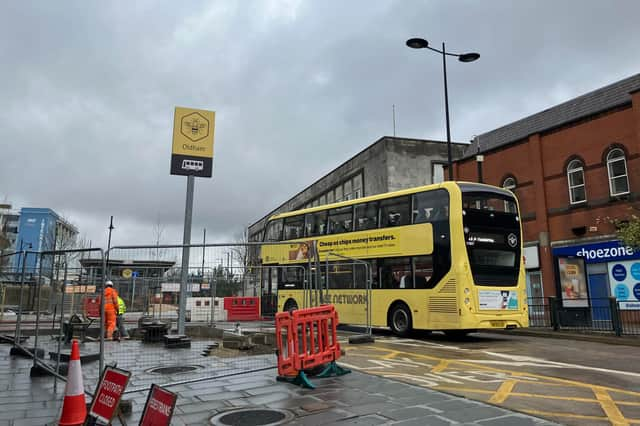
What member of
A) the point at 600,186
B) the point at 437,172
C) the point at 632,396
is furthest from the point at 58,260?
the point at 437,172

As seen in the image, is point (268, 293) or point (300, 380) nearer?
point (300, 380)

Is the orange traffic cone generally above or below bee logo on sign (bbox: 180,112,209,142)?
below

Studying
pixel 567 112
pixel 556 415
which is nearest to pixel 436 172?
pixel 567 112

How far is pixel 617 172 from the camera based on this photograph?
20.4 metres

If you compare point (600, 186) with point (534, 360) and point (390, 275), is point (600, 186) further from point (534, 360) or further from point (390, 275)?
point (534, 360)

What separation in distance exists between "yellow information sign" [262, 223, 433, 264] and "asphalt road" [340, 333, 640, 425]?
9.45ft

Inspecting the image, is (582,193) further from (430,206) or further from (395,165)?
(395,165)

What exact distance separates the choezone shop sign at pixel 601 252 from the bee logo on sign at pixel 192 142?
665 inches

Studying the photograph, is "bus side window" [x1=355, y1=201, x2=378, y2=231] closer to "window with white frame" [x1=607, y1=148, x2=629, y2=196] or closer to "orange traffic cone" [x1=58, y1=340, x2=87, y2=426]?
"window with white frame" [x1=607, y1=148, x2=629, y2=196]

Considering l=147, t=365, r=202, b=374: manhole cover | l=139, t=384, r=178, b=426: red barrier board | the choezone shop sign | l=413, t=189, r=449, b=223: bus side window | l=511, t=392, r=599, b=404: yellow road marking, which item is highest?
l=413, t=189, r=449, b=223: bus side window

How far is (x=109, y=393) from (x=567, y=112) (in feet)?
88.0

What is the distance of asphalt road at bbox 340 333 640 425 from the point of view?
5.96m

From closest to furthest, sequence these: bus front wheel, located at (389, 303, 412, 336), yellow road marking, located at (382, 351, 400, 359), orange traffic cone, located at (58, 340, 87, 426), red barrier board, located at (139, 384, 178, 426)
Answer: red barrier board, located at (139, 384, 178, 426) → orange traffic cone, located at (58, 340, 87, 426) → yellow road marking, located at (382, 351, 400, 359) → bus front wheel, located at (389, 303, 412, 336)

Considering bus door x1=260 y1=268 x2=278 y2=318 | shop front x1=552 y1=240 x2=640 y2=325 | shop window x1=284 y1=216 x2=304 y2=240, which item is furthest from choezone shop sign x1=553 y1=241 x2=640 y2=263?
bus door x1=260 y1=268 x2=278 y2=318
